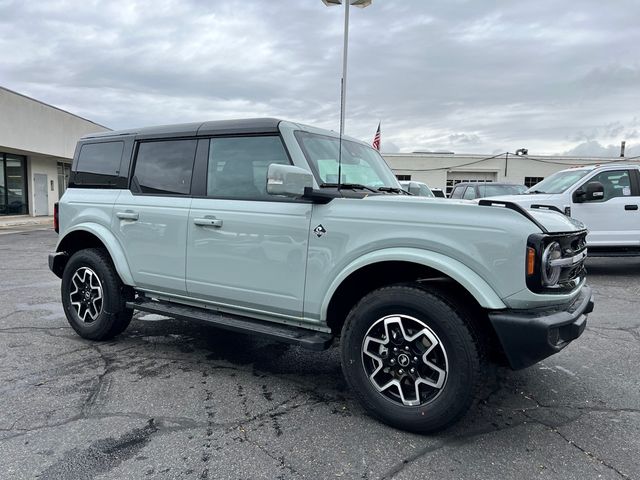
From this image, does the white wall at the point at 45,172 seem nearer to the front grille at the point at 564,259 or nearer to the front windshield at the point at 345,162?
the front windshield at the point at 345,162

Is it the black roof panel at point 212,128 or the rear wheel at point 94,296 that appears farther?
the rear wheel at point 94,296

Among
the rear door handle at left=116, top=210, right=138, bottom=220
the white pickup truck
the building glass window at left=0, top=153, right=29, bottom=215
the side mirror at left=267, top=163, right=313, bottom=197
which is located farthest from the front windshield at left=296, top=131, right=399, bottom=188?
the building glass window at left=0, top=153, right=29, bottom=215

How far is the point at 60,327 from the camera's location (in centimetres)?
535

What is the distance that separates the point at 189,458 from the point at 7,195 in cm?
2429

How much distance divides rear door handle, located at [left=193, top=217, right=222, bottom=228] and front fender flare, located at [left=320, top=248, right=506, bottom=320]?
111cm

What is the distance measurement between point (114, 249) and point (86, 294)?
66cm

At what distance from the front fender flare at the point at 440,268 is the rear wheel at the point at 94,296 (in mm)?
2409

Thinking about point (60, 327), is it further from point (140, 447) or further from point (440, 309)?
point (440, 309)

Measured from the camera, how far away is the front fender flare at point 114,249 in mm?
4480

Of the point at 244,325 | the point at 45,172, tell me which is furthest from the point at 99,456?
the point at 45,172

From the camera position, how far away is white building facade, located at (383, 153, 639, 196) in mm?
34219

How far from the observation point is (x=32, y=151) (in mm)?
22172

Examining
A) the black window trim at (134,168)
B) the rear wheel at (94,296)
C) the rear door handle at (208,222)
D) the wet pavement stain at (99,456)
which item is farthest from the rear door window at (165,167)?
the wet pavement stain at (99,456)

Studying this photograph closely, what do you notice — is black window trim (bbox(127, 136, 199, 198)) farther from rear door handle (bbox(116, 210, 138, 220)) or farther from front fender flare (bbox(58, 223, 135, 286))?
front fender flare (bbox(58, 223, 135, 286))
